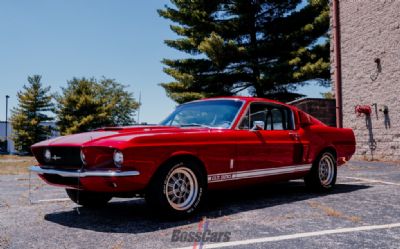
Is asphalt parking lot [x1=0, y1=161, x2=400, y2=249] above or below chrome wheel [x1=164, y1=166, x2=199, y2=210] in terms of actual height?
below

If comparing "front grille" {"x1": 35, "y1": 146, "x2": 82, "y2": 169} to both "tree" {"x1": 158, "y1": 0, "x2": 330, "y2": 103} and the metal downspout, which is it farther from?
"tree" {"x1": 158, "y1": 0, "x2": 330, "y2": 103}

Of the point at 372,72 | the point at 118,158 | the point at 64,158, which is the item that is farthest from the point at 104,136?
the point at 372,72

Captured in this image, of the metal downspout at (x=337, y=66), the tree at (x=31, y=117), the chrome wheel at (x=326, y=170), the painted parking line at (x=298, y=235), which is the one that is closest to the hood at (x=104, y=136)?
the painted parking line at (x=298, y=235)

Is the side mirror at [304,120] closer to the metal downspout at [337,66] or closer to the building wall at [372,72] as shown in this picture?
the building wall at [372,72]

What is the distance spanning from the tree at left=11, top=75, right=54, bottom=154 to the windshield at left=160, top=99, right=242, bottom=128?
150 ft

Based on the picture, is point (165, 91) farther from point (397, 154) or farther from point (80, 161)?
point (80, 161)

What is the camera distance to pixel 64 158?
4418mm

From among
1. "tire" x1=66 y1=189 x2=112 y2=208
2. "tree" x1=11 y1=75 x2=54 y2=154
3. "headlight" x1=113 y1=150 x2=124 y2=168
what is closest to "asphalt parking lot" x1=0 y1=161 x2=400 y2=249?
"tire" x1=66 y1=189 x2=112 y2=208

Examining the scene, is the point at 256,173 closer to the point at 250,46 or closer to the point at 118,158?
the point at 118,158

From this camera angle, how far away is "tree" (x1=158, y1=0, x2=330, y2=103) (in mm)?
23394

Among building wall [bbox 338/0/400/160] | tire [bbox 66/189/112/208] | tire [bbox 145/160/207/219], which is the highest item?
building wall [bbox 338/0/400/160]

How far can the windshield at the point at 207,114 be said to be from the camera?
5262 mm

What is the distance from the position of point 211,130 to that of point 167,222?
1.30m

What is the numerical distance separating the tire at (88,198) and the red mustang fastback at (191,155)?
1 cm
